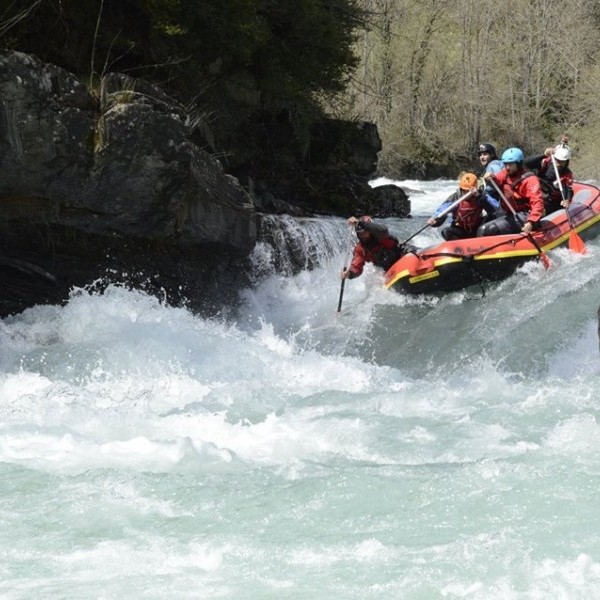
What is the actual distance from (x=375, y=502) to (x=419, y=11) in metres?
37.4

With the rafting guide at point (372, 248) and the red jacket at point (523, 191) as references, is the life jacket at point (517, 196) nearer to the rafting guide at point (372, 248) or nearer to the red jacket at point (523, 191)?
the red jacket at point (523, 191)

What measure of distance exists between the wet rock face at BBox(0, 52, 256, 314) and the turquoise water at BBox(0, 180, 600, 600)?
1.74 feet

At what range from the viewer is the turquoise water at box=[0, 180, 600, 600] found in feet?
14.9

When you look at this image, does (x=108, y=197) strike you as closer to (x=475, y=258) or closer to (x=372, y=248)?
(x=372, y=248)

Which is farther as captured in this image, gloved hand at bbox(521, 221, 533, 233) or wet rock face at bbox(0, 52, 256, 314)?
gloved hand at bbox(521, 221, 533, 233)

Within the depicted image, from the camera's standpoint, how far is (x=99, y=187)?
30.3 feet

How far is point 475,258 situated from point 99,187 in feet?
12.8

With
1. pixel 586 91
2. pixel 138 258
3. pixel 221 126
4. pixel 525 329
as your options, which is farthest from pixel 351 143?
pixel 586 91

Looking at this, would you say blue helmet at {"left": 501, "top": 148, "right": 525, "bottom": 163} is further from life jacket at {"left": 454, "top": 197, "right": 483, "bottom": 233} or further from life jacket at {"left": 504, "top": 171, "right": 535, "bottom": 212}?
life jacket at {"left": 454, "top": 197, "right": 483, "bottom": 233}

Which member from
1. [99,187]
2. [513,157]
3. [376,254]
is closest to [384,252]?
[376,254]

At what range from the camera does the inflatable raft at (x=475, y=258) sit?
9930 mm

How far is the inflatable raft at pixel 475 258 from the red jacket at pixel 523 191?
0.76 feet

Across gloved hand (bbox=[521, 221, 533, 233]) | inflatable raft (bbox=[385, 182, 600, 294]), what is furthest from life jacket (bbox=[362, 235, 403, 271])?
gloved hand (bbox=[521, 221, 533, 233])

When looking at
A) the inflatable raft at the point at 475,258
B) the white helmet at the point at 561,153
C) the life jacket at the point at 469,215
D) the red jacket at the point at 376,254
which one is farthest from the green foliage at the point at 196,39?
the white helmet at the point at 561,153
